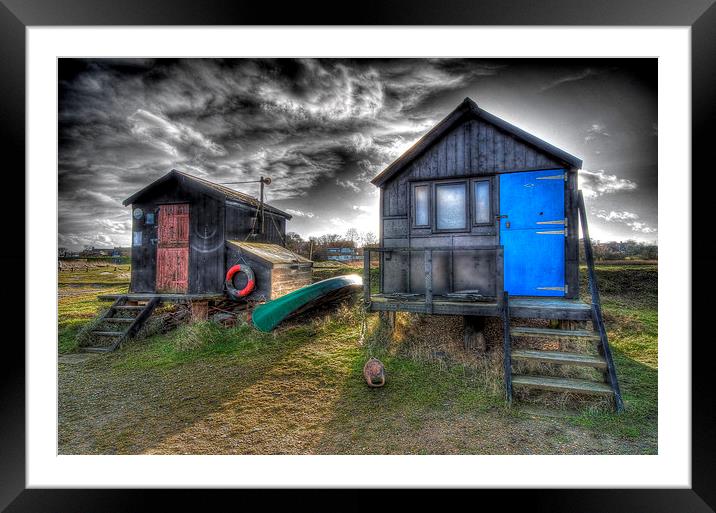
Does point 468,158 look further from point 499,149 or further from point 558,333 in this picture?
point 558,333

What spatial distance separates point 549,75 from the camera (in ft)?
14.5

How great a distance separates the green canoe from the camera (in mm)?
A: 6391

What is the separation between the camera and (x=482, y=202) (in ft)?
18.5

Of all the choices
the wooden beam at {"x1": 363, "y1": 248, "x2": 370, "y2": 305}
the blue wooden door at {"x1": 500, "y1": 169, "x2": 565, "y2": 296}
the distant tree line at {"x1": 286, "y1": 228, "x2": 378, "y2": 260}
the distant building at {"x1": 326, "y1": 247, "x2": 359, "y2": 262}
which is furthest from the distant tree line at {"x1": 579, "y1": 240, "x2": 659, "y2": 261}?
the distant building at {"x1": 326, "y1": 247, "x2": 359, "y2": 262}

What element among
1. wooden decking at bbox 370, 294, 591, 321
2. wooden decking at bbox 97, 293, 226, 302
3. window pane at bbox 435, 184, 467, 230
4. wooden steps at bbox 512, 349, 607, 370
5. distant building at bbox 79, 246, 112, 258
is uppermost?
window pane at bbox 435, 184, 467, 230

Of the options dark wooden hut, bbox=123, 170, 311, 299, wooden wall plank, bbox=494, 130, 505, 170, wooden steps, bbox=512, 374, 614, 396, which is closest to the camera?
wooden steps, bbox=512, 374, 614, 396

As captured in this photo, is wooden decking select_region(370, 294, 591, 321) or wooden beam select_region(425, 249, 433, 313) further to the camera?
wooden beam select_region(425, 249, 433, 313)

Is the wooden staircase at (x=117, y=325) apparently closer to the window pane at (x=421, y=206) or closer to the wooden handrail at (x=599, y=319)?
the window pane at (x=421, y=206)

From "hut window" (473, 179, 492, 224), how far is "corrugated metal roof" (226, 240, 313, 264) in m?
5.41

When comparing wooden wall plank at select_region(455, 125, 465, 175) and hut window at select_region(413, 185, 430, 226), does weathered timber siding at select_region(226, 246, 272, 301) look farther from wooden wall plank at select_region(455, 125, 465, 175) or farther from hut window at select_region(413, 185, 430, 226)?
wooden wall plank at select_region(455, 125, 465, 175)

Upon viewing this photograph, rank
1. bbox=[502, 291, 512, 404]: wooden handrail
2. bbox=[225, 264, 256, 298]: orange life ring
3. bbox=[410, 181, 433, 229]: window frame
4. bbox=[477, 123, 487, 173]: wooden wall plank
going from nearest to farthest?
bbox=[502, 291, 512, 404]: wooden handrail
bbox=[477, 123, 487, 173]: wooden wall plank
bbox=[410, 181, 433, 229]: window frame
bbox=[225, 264, 256, 298]: orange life ring

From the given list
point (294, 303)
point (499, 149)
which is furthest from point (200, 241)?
point (499, 149)

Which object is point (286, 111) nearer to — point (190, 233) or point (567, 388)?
point (190, 233)
